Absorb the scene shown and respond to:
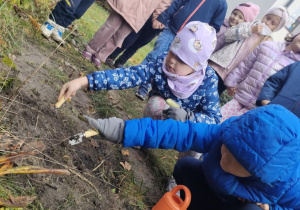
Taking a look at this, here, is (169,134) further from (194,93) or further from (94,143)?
(194,93)

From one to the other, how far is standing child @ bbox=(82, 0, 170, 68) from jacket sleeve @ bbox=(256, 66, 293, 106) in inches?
62.3

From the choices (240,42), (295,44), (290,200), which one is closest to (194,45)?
(290,200)

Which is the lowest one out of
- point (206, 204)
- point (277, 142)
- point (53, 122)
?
point (53, 122)

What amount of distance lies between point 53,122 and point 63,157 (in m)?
0.28

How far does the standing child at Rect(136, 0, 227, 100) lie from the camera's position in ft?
10.6

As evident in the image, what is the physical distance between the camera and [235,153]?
1.24 metres

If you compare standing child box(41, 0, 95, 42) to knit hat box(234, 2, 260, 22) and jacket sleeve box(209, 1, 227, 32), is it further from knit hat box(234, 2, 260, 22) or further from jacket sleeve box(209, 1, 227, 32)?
knit hat box(234, 2, 260, 22)

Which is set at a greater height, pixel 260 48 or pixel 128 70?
pixel 260 48

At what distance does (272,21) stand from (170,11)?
1.23m

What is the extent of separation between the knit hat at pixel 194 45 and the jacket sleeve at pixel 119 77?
30 cm

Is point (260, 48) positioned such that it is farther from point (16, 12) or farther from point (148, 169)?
point (16, 12)

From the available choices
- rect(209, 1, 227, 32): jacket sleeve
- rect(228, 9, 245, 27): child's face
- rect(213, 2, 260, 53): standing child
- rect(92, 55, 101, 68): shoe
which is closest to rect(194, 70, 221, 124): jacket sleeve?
rect(213, 2, 260, 53): standing child

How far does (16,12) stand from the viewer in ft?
8.64

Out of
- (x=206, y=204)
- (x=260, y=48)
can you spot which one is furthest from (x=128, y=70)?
(x=260, y=48)
